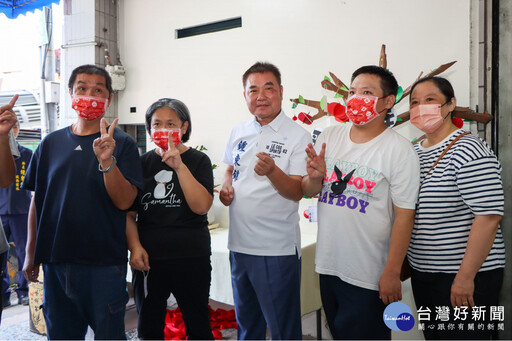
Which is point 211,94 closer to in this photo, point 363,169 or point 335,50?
point 335,50

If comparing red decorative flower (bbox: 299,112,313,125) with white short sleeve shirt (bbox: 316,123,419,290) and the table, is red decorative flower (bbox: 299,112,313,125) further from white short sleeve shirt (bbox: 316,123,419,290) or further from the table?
white short sleeve shirt (bbox: 316,123,419,290)

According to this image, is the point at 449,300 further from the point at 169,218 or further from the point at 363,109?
the point at 169,218

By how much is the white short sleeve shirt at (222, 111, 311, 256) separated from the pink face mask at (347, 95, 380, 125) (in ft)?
0.93

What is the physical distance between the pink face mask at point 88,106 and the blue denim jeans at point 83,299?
0.59m

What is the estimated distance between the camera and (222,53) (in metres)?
3.65

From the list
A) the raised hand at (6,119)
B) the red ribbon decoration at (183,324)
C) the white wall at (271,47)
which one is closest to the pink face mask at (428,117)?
the white wall at (271,47)

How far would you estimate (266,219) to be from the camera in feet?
5.37

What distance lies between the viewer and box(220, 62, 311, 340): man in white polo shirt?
1606 mm

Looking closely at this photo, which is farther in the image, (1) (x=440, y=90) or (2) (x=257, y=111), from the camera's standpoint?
(2) (x=257, y=111)

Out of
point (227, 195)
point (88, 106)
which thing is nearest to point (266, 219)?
point (227, 195)

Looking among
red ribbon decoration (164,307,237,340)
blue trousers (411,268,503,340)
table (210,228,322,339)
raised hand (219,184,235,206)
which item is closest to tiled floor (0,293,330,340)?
red ribbon decoration (164,307,237,340)

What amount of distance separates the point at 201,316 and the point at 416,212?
101 centimetres

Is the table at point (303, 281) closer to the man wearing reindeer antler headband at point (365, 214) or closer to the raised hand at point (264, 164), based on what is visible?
the man wearing reindeer antler headband at point (365, 214)

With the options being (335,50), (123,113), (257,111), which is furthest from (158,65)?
(257,111)
